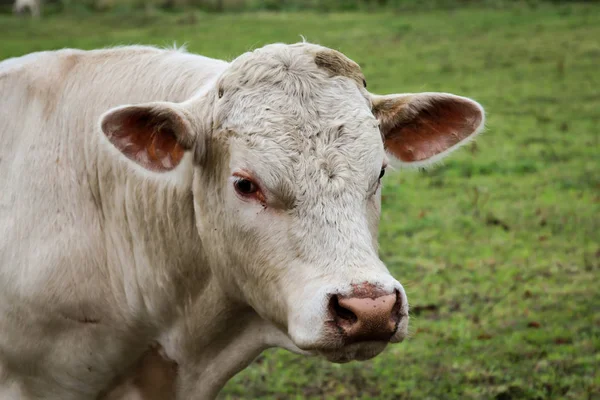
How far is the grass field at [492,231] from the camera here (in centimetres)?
595

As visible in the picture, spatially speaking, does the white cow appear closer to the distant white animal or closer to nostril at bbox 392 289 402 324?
nostril at bbox 392 289 402 324

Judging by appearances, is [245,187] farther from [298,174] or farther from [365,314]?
[365,314]

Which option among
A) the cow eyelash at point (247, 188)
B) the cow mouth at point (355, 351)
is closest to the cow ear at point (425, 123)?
the cow eyelash at point (247, 188)

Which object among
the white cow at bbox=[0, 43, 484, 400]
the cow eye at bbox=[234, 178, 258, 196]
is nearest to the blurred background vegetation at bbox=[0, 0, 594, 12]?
the white cow at bbox=[0, 43, 484, 400]

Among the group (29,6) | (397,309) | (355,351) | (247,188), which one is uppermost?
(247,188)

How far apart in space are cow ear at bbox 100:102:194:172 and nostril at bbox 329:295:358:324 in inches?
37.5

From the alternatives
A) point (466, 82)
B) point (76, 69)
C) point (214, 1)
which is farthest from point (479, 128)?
point (214, 1)

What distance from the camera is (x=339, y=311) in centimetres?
316

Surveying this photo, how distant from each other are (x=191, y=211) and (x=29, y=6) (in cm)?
2083

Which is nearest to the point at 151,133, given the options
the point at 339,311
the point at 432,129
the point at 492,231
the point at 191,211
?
the point at 191,211

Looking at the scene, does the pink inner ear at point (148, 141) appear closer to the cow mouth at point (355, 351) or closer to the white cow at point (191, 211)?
the white cow at point (191, 211)

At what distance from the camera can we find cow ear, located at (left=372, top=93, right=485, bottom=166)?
12.7 feet

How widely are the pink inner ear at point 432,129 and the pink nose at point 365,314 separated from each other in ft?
3.26

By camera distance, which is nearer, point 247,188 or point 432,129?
point 247,188
